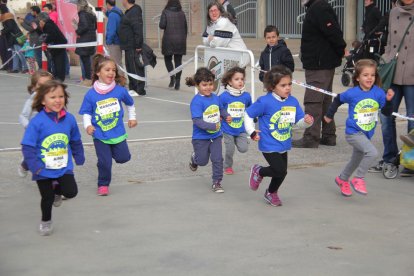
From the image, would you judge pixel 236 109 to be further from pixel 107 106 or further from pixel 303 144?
pixel 303 144

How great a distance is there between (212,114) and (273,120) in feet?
2.81

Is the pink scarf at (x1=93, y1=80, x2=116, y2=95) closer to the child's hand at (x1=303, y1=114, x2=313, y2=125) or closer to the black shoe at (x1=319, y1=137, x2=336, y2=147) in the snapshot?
the child's hand at (x1=303, y1=114, x2=313, y2=125)

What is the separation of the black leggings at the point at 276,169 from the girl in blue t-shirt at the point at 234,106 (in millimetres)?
1067

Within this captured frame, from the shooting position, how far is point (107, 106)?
280 inches

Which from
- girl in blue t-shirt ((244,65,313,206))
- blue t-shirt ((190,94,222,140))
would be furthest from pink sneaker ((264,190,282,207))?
blue t-shirt ((190,94,222,140))

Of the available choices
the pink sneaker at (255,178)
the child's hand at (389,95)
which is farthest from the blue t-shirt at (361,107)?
the pink sneaker at (255,178)

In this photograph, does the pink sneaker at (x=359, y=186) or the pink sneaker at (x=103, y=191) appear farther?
the pink sneaker at (x=103, y=191)

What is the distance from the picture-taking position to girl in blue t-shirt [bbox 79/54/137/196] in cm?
708

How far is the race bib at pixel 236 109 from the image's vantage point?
25.8ft

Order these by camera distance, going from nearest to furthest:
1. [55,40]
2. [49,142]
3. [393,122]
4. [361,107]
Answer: [49,142] < [361,107] < [393,122] < [55,40]

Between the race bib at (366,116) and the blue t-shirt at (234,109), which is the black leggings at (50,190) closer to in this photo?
the blue t-shirt at (234,109)

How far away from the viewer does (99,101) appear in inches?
279

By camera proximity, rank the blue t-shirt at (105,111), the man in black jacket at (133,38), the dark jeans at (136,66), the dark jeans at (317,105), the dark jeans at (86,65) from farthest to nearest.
Answer: the dark jeans at (86,65), the dark jeans at (136,66), the man in black jacket at (133,38), the dark jeans at (317,105), the blue t-shirt at (105,111)

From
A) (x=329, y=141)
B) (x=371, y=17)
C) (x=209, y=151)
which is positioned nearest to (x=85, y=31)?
(x=371, y=17)
